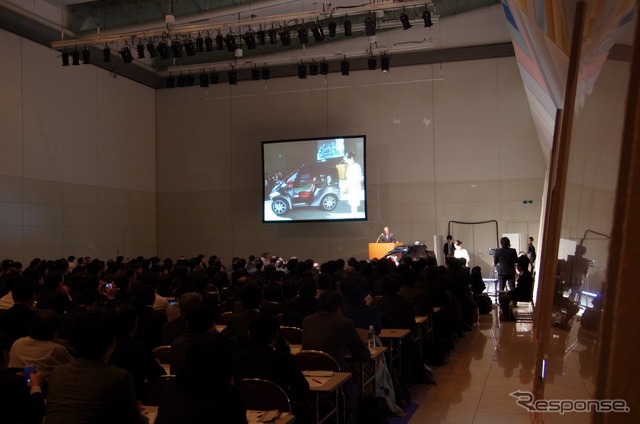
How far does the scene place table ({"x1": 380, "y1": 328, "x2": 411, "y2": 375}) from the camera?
5741 millimetres

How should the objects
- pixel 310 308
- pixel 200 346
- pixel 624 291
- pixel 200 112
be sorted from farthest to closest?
pixel 200 112
pixel 310 308
pixel 200 346
pixel 624 291

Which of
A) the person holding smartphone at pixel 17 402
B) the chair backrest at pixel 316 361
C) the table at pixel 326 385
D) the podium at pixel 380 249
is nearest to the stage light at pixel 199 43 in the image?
the podium at pixel 380 249

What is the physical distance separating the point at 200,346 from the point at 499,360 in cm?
623

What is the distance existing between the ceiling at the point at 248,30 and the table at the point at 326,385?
9351mm

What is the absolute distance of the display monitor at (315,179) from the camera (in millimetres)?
17516

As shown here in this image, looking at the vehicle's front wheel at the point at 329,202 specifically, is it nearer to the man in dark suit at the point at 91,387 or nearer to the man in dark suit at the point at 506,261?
the man in dark suit at the point at 506,261

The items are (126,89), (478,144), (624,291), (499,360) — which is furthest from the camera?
(126,89)

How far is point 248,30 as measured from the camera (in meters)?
14.8

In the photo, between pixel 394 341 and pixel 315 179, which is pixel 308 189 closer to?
pixel 315 179

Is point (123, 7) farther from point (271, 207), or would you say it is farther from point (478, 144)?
point (478, 144)

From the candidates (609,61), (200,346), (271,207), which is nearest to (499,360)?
(200,346)

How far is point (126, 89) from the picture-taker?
1880 cm

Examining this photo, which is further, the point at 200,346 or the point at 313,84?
the point at 313,84

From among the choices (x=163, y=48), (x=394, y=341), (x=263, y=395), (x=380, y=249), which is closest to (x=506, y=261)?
(x=380, y=249)
